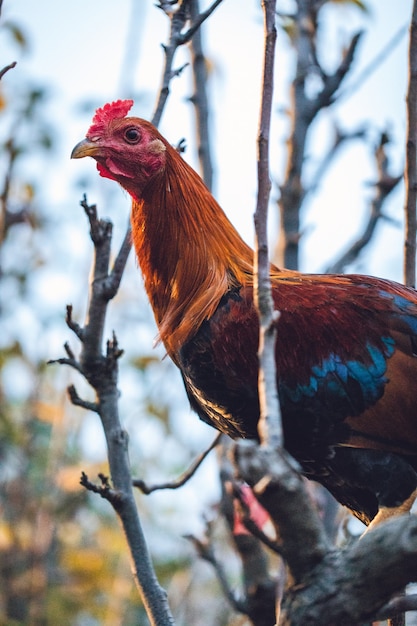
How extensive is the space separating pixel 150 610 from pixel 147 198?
1703mm

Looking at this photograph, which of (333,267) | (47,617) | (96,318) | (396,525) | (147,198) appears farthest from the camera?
(47,617)

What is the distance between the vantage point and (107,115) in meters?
3.75

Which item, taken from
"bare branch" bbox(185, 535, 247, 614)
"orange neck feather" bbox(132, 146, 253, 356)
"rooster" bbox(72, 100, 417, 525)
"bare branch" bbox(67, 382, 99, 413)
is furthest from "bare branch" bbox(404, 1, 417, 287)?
"bare branch" bbox(185, 535, 247, 614)

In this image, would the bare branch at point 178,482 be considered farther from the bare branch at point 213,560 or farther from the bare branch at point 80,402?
the bare branch at point 213,560

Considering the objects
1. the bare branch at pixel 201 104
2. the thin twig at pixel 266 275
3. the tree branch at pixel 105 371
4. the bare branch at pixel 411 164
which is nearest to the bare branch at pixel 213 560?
the tree branch at pixel 105 371

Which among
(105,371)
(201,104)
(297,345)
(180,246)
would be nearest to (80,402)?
(105,371)

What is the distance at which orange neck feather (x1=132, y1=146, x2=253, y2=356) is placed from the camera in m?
3.46

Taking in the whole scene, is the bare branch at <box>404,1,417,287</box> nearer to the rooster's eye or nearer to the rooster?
the rooster

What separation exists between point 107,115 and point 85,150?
223mm

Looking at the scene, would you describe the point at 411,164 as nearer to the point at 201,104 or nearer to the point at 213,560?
the point at 201,104

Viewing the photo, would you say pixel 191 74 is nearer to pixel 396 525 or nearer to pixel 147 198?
pixel 147 198

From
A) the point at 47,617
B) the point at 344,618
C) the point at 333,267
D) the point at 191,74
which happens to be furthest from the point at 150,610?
the point at 47,617

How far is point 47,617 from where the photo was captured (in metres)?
8.73

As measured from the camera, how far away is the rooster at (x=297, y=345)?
10.2 feet
